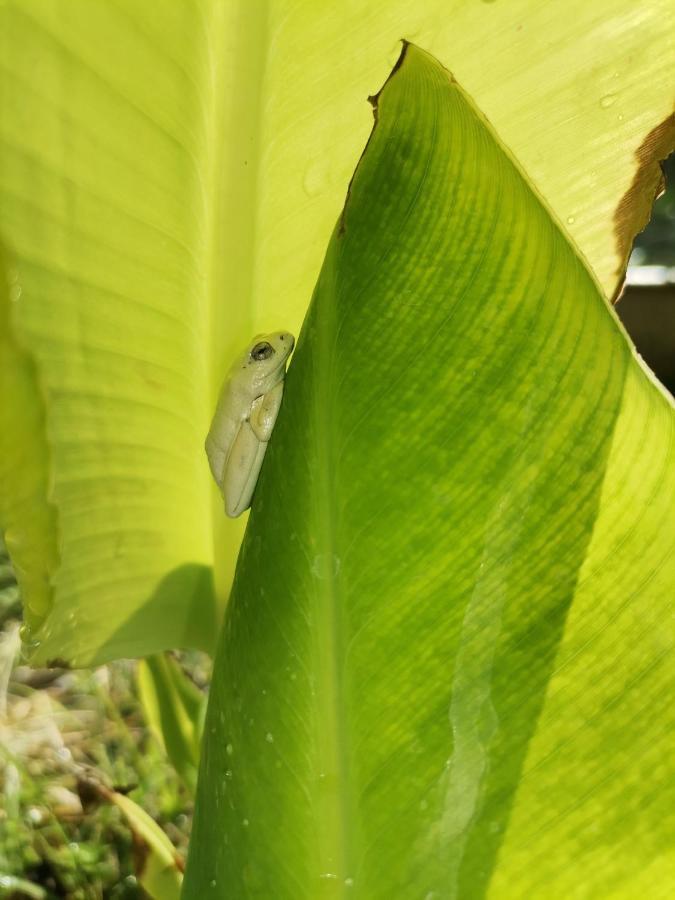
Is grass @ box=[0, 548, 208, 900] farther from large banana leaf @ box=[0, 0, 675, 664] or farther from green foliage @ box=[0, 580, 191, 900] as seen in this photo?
large banana leaf @ box=[0, 0, 675, 664]

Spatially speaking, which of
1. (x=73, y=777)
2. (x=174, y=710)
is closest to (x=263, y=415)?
(x=174, y=710)

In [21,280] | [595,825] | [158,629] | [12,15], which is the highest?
[12,15]

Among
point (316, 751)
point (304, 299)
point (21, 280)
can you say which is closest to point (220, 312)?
point (304, 299)

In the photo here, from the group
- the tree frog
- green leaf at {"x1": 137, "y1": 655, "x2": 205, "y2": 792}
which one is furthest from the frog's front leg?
green leaf at {"x1": 137, "y1": 655, "x2": 205, "y2": 792}

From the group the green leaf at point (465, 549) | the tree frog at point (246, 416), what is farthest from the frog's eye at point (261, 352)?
the green leaf at point (465, 549)

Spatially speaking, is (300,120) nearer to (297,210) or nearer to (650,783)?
(297,210)

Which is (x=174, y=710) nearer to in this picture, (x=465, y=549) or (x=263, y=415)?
(x=263, y=415)
